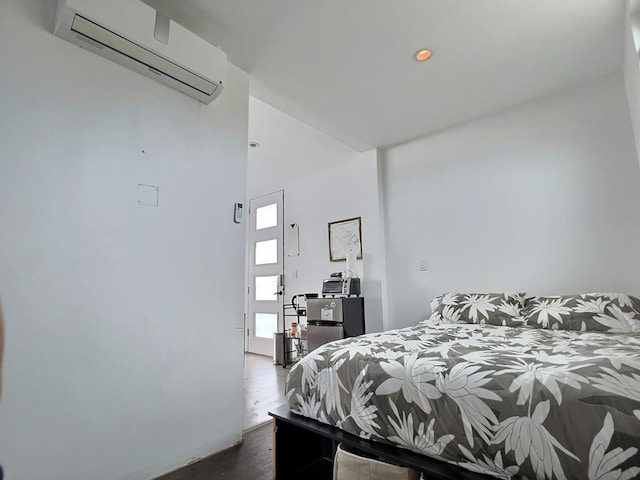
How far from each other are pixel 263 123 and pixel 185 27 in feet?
4.45

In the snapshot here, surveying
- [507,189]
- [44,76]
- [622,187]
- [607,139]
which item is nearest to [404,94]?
[507,189]

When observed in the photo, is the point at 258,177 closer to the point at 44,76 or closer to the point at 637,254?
the point at 44,76

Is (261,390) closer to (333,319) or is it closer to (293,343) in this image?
(333,319)

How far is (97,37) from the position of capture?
167 centimetres

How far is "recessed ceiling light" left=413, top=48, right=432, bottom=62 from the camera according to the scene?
2.30 m

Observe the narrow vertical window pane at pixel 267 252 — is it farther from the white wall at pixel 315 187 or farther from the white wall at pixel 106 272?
the white wall at pixel 106 272

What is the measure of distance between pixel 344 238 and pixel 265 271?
1.68 meters

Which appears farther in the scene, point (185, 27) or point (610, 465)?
point (185, 27)

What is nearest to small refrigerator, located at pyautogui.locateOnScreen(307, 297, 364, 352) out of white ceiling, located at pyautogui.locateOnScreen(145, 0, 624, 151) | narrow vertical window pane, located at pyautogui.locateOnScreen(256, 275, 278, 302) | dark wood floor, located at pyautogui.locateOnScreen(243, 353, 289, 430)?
dark wood floor, located at pyautogui.locateOnScreen(243, 353, 289, 430)

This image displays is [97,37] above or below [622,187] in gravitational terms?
above

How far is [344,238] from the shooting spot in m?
4.08

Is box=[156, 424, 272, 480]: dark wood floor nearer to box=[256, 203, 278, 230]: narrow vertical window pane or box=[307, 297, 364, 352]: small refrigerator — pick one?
box=[307, 297, 364, 352]: small refrigerator

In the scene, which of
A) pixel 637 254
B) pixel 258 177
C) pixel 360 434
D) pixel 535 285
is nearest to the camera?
pixel 360 434

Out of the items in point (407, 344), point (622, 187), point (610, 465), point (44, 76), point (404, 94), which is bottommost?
point (610, 465)
